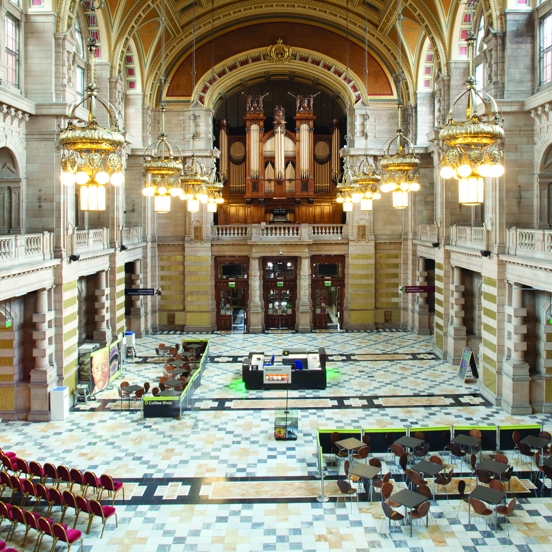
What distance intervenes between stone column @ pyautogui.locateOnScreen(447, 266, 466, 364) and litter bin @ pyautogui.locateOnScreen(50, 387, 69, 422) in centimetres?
1356

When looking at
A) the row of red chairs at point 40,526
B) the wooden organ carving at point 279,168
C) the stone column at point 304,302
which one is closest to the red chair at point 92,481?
the row of red chairs at point 40,526

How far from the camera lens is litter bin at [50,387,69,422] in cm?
1670

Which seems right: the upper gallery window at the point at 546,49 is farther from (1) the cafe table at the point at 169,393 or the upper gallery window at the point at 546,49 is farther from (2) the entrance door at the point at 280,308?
(2) the entrance door at the point at 280,308

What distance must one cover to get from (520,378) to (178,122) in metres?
19.9

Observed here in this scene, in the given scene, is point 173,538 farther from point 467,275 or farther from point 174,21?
point 174,21

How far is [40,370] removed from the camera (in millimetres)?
16750

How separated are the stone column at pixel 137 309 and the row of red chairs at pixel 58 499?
16331 millimetres

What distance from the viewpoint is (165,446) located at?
14875 mm

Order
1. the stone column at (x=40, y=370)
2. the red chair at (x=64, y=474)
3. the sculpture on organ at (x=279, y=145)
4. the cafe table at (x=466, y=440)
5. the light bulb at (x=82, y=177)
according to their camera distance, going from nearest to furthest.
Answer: the light bulb at (x=82, y=177), the red chair at (x=64, y=474), the cafe table at (x=466, y=440), the stone column at (x=40, y=370), the sculpture on organ at (x=279, y=145)

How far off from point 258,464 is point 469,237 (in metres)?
11.0

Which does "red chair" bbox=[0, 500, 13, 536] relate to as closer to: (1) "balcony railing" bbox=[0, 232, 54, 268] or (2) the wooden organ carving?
(1) "balcony railing" bbox=[0, 232, 54, 268]

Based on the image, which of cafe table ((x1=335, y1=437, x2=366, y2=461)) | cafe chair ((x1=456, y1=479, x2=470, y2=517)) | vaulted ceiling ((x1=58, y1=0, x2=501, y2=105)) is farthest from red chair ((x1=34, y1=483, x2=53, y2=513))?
vaulted ceiling ((x1=58, y1=0, x2=501, y2=105))

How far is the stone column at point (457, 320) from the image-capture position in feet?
73.1

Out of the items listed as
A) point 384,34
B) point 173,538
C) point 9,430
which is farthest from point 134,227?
point 173,538
